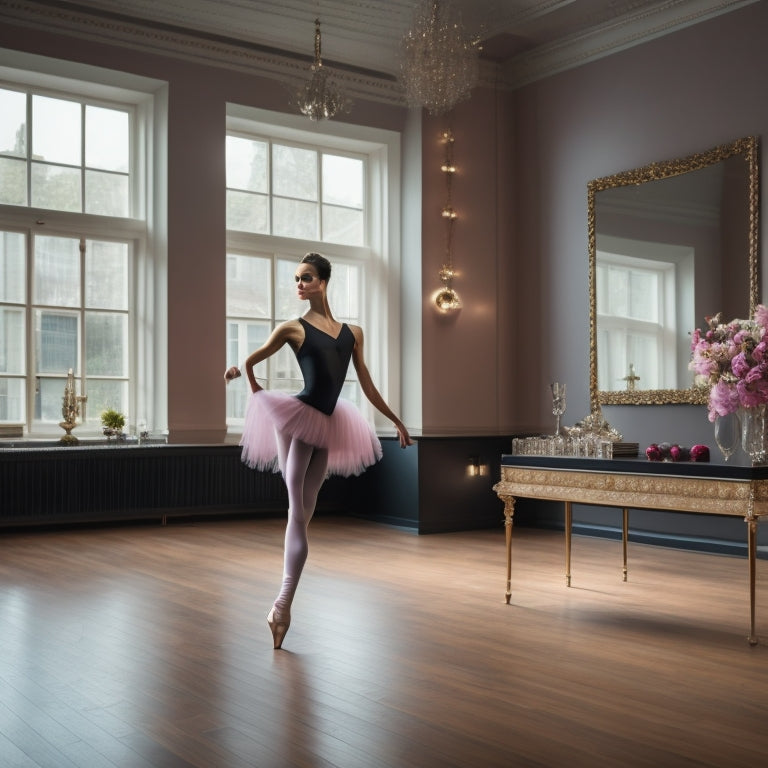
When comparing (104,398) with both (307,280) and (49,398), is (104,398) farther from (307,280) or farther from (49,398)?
(307,280)

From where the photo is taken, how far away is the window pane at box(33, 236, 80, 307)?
737 cm

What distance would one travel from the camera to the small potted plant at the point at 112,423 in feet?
24.1

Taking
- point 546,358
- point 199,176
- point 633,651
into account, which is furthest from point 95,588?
point 546,358

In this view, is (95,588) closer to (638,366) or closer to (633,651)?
(633,651)

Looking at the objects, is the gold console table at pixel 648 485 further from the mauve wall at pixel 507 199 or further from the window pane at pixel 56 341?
the window pane at pixel 56 341

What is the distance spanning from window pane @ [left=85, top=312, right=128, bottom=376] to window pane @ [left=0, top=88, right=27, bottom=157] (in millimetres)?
1342

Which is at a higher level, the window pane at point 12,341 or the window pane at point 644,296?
the window pane at point 644,296

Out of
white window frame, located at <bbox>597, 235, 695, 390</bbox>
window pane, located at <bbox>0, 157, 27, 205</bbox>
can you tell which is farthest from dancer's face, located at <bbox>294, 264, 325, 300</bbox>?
window pane, located at <bbox>0, 157, 27, 205</bbox>

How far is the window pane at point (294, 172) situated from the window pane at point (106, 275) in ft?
4.85

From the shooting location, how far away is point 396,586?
5094mm

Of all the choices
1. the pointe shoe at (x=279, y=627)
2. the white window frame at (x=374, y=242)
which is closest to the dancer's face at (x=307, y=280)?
the pointe shoe at (x=279, y=627)

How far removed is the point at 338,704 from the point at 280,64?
6288 mm

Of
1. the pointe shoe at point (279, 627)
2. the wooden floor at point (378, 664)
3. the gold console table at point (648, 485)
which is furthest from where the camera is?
the gold console table at point (648, 485)

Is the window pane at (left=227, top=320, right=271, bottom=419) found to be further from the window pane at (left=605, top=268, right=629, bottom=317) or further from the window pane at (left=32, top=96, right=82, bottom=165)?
the window pane at (left=605, top=268, right=629, bottom=317)
